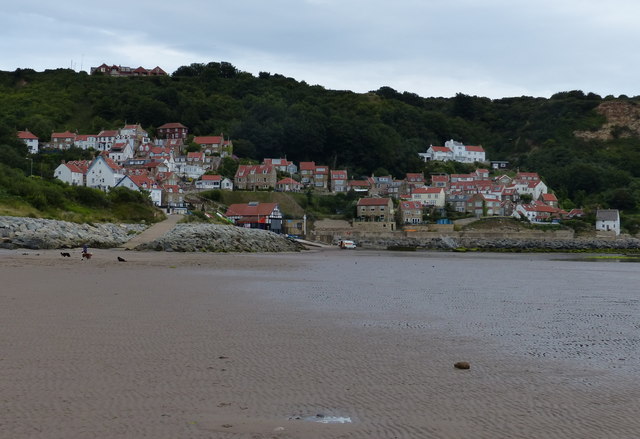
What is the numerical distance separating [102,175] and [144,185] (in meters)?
6.77

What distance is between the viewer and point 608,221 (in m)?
76.8

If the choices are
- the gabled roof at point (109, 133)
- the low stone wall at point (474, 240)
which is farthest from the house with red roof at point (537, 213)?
the gabled roof at point (109, 133)

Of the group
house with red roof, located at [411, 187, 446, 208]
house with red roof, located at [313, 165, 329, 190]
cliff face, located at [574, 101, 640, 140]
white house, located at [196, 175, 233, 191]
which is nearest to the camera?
→ white house, located at [196, 175, 233, 191]

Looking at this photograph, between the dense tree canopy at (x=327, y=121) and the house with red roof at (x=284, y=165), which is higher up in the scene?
the dense tree canopy at (x=327, y=121)

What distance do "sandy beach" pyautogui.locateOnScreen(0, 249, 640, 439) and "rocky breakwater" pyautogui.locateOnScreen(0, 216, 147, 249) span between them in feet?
57.2

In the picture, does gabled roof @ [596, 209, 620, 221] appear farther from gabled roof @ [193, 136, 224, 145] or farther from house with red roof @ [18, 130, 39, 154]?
house with red roof @ [18, 130, 39, 154]

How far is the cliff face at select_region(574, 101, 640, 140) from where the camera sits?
469ft

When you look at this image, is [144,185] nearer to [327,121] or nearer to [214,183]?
[214,183]

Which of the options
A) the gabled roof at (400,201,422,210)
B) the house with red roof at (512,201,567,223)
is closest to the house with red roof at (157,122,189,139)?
the gabled roof at (400,201,422,210)

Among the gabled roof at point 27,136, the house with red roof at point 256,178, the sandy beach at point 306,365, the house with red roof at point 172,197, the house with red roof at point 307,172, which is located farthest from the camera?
the house with red roof at point 307,172

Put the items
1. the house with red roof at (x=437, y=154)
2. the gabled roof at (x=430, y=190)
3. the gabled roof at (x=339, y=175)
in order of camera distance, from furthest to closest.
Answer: the house with red roof at (x=437, y=154)
the gabled roof at (x=339, y=175)
the gabled roof at (x=430, y=190)

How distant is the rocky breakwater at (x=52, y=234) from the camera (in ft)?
105

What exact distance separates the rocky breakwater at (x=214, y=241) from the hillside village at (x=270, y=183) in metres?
21.2

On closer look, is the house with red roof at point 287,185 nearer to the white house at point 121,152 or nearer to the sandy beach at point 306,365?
the white house at point 121,152
